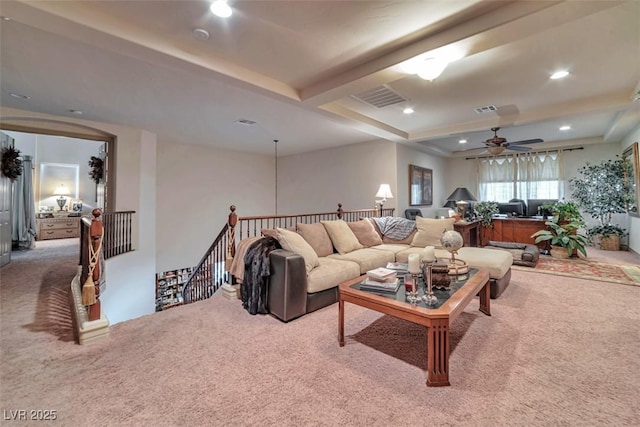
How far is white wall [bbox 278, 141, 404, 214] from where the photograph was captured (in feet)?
21.1

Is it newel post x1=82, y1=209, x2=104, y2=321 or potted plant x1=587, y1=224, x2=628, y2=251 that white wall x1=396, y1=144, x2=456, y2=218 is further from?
newel post x1=82, y1=209, x2=104, y2=321

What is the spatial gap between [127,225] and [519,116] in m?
7.50

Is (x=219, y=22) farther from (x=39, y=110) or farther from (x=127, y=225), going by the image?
(x=127, y=225)

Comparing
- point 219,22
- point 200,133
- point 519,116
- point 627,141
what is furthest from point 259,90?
point 627,141

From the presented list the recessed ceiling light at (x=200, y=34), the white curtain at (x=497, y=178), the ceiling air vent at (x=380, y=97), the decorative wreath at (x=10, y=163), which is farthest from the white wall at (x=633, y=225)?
the decorative wreath at (x=10, y=163)

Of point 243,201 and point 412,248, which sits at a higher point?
point 243,201

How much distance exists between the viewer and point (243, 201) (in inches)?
313

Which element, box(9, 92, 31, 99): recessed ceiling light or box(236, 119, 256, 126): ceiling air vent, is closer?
box(9, 92, 31, 99): recessed ceiling light

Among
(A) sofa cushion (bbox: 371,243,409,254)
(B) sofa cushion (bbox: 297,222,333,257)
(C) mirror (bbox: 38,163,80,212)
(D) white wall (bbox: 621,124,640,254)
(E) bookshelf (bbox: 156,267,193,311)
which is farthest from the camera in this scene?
(C) mirror (bbox: 38,163,80,212)

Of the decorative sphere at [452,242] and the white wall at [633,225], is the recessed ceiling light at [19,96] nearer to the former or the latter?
the decorative sphere at [452,242]

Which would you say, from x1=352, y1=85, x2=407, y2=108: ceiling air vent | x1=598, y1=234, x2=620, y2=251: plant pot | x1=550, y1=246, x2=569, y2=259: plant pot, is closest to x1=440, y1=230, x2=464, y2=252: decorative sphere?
x1=352, y1=85, x2=407, y2=108: ceiling air vent

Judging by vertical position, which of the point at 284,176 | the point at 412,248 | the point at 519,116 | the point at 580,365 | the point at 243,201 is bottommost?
the point at 580,365

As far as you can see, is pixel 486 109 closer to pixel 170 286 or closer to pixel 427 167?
pixel 427 167

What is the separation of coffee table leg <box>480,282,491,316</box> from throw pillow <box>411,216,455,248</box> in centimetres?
136
